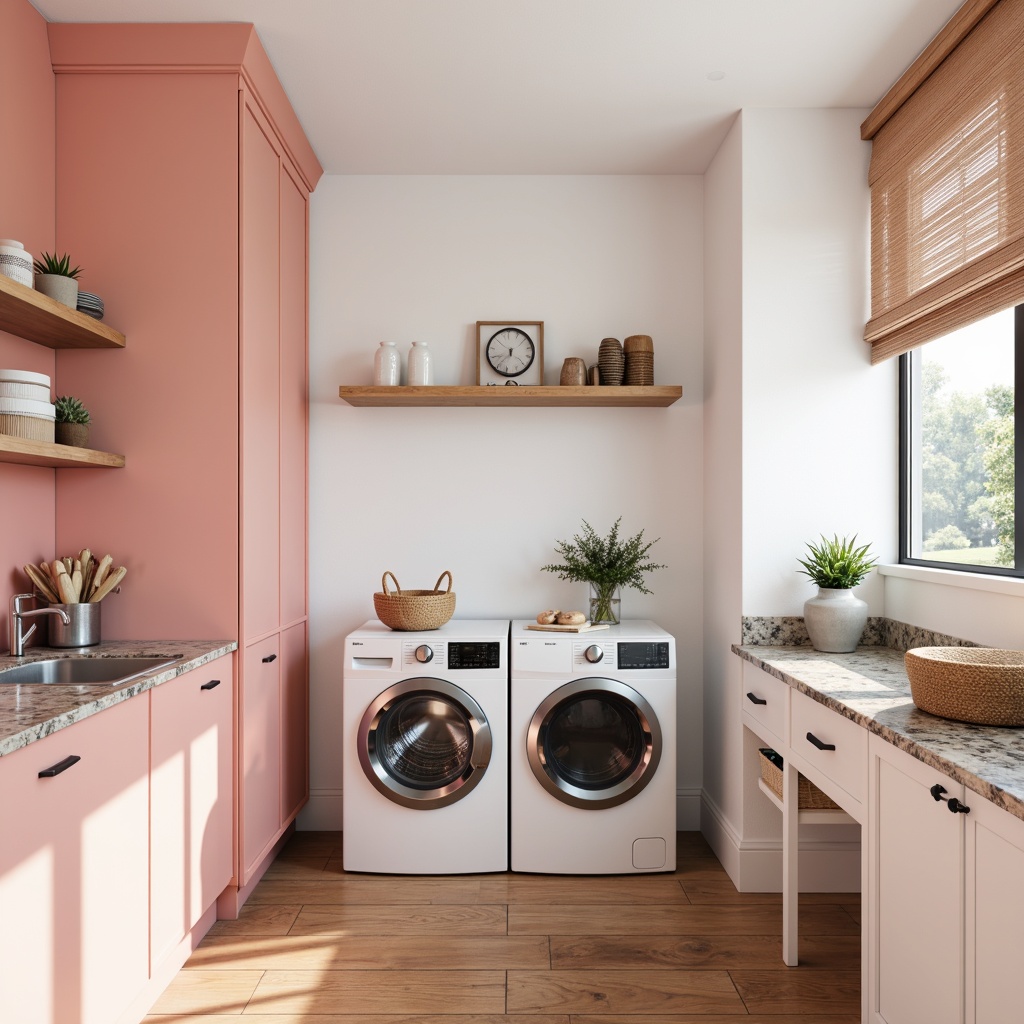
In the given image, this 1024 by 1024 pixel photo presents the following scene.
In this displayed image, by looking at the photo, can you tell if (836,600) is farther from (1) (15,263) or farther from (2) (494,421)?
(1) (15,263)

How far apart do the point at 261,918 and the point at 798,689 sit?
1.84 metres

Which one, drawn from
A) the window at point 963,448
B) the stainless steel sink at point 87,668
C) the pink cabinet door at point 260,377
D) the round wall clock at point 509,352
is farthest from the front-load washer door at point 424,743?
the window at point 963,448

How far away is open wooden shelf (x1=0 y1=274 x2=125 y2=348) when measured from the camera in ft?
6.50

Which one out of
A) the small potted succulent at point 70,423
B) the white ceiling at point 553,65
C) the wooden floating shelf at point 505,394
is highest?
the white ceiling at point 553,65

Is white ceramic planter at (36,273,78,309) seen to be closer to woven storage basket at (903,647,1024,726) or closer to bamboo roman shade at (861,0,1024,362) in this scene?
woven storage basket at (903,647,1024,726)

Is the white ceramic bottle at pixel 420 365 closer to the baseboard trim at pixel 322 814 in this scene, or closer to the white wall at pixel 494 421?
the white wall at pixel 494 421

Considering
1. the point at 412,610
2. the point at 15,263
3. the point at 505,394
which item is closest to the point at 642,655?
the point at 412,610

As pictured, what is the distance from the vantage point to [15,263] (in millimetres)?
2039

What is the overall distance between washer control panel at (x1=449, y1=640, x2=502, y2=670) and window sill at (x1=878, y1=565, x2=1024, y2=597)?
4.67 feet

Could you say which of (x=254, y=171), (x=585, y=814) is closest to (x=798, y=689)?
(x=585, y=814)

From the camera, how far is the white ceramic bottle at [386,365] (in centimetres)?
325

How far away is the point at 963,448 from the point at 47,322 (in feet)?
9.04

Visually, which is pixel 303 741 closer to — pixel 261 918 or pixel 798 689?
pixel 261 918

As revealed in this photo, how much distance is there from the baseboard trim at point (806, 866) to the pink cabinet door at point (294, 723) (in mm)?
1683
